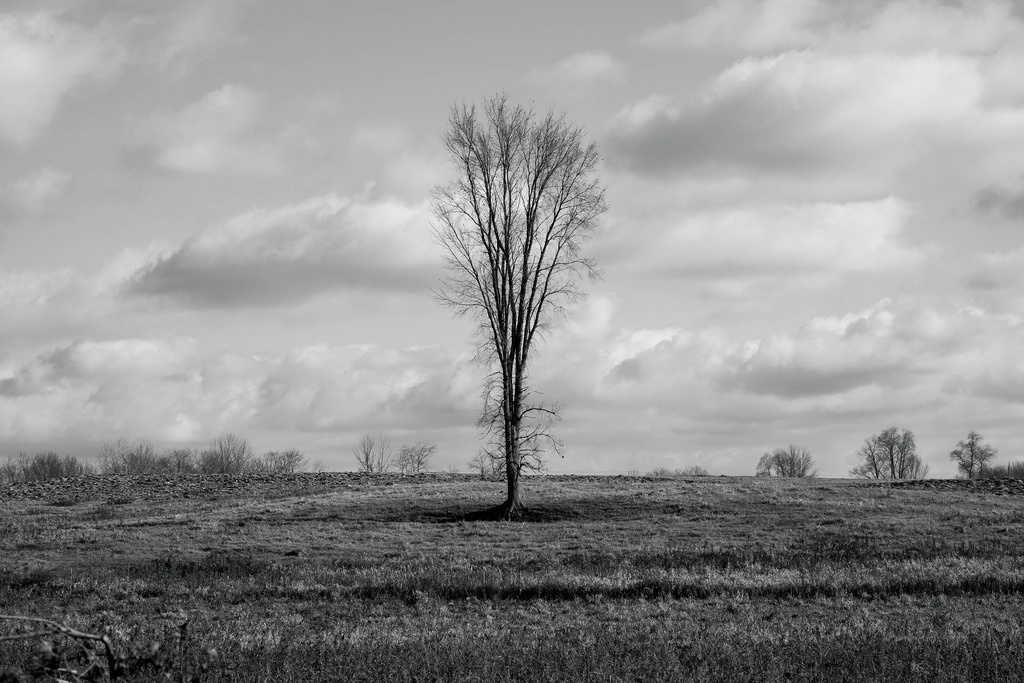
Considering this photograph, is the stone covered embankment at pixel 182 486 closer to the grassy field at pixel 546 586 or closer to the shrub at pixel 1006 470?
the grassy field at pixel 546 586

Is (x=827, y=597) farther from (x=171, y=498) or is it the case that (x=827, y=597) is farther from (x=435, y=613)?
(x=171, y=498)

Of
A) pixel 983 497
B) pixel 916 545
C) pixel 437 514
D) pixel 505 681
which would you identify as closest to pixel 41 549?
pixel 437 514

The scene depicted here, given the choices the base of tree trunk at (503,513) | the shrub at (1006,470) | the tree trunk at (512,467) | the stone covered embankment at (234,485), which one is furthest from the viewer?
the shrub at (1006,470)

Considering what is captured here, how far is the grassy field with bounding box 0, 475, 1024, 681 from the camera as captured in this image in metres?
8.63

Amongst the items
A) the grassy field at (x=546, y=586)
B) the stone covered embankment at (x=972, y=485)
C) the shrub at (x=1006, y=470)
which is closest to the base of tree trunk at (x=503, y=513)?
the grassy field at (x=546, y=586)

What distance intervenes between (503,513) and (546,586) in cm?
1722

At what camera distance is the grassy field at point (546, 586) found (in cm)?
863

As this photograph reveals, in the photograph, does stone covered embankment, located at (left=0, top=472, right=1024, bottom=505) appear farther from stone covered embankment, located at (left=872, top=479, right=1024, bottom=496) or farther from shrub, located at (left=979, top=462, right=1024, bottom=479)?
shrub, located at (left=979, top=462, right=1024, bottom=479)

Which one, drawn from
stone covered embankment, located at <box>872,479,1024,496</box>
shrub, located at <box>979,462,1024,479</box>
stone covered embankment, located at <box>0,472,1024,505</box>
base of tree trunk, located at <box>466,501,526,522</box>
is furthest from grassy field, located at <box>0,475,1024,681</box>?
shrub, located at <box>979,462,1024,479</box>

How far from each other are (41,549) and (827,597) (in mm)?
20365

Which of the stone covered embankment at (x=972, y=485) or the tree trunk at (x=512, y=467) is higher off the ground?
the tree trunk at (x=512, y=467)

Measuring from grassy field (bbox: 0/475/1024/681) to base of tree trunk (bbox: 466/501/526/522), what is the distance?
2.65 feet

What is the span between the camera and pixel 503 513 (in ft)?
107

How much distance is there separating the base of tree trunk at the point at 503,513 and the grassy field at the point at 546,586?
2.65 feet
